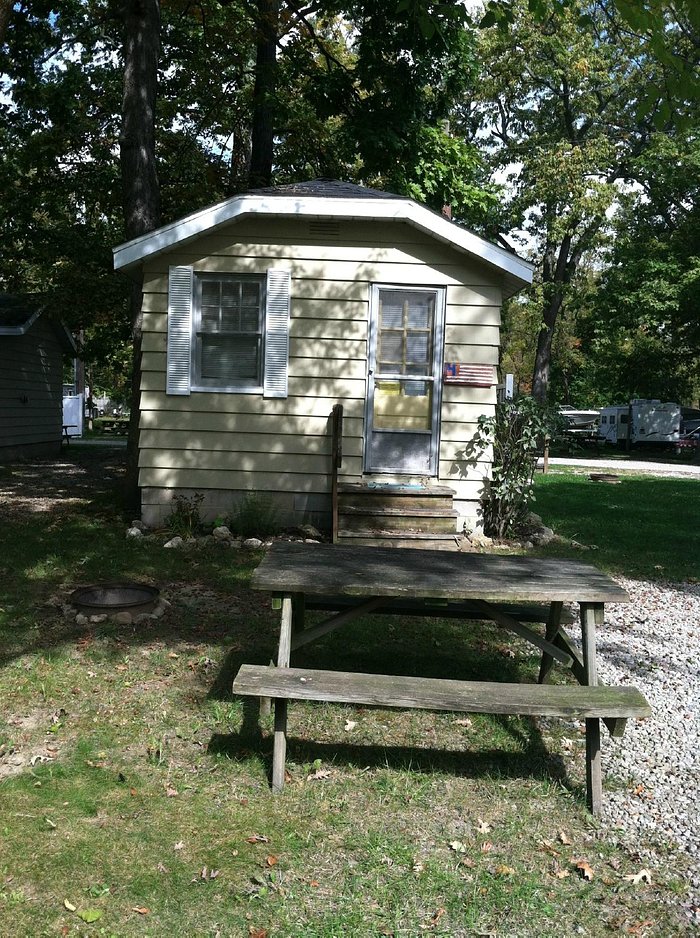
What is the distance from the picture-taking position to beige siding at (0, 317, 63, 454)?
17.7 m

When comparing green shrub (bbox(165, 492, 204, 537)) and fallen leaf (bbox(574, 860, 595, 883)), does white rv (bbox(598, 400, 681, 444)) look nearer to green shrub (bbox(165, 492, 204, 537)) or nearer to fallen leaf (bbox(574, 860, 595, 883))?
green shrub (bbox(165, 492, 204, 537))

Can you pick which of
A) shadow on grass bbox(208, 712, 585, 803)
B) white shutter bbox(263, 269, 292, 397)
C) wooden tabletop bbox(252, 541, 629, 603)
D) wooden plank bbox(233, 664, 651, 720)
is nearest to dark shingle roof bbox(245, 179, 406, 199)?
white shutter bbox(263, 269, 292, 397)

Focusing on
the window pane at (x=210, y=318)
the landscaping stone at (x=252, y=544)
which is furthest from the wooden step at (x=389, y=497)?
the window pane at (x=210, y=318)

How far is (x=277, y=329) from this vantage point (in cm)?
941

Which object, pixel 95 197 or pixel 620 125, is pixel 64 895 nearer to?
pixel 95 197

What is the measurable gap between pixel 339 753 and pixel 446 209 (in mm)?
11436

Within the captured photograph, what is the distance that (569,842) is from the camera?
3416 millimetres

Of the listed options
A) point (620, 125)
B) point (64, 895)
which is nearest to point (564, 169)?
point (620, 125)

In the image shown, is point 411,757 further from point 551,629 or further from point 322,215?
point 322,215

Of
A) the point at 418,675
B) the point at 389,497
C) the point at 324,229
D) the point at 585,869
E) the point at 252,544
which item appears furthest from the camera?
the point at 324,229

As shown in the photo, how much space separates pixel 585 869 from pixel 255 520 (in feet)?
21.0

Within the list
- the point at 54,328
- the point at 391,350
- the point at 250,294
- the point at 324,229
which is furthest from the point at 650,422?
the point at 250,294

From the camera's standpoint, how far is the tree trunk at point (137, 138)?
10266 millimetres

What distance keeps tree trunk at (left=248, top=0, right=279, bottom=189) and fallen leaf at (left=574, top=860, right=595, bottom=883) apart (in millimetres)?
12932
